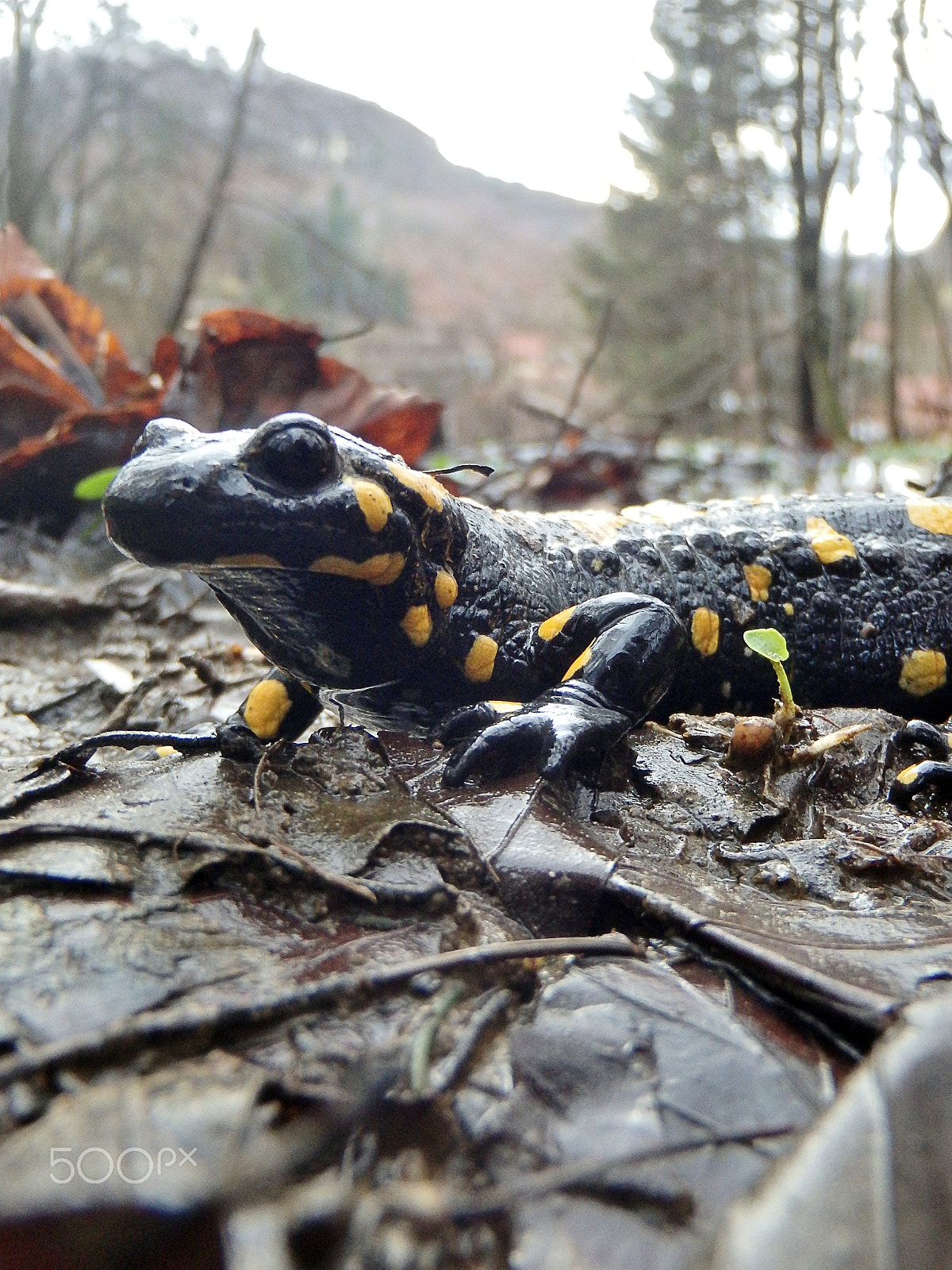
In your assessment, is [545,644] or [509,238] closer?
[545,644]

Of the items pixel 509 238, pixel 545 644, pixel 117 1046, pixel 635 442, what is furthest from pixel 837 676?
pixel 509 238

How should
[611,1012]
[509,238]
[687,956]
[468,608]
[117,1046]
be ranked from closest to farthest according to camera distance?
[117,1046]
[611,1012]
[687,956]
[468,608]
[509,238]

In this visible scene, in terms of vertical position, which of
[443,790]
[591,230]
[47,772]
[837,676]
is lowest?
[47,772]

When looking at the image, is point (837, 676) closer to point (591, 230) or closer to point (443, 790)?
point (443, 790)

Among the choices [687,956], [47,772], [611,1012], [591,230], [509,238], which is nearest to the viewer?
[611,1012]

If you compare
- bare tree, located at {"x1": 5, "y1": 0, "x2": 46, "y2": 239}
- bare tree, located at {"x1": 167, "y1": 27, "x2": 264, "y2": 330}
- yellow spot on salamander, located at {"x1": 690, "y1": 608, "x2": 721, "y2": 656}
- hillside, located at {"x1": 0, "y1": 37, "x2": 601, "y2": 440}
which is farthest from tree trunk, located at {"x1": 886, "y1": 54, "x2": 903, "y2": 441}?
yellow spot on salamander, located at {"x1": 690, "y1": 608, "x2": 721, "y2": 656}

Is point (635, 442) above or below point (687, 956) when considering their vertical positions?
above
